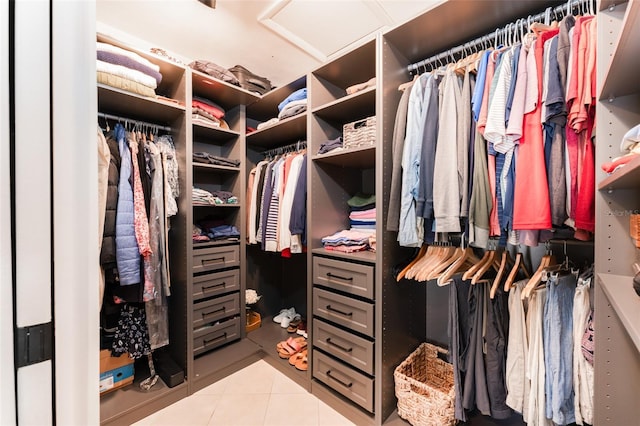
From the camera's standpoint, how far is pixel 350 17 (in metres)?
1.83

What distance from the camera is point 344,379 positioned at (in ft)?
5.13

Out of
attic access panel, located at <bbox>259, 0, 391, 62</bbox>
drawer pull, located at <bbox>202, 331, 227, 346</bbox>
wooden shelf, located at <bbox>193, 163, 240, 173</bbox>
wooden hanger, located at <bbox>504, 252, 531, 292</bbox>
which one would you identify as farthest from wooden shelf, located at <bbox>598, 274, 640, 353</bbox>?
drawer pull, located at <bbox>202, 331, 227, 346</bbox>

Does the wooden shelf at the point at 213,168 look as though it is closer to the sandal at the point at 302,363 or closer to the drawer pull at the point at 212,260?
the drawer pull at the point at 212,260

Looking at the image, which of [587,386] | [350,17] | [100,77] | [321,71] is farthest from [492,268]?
[100,77]

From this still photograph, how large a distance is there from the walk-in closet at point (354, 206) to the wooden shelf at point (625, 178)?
0.03 ft

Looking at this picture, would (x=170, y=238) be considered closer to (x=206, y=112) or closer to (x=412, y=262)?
(x=206, y=112)

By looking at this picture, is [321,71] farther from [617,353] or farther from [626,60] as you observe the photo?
[617,353]

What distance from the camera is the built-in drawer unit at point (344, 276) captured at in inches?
57.6

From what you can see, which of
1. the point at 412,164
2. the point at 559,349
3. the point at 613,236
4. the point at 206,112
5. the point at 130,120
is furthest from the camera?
the point at 206,112

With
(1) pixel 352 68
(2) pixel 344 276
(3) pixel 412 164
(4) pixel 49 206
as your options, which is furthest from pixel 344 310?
(1) pixel 352 68

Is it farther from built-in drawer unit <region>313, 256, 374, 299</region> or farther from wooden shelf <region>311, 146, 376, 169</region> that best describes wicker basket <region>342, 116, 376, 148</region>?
built-in drawer unit <region>313, 256, 374, 299</region>

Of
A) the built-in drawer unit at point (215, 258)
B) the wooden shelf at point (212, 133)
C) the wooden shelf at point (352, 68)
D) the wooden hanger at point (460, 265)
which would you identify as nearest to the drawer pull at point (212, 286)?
the built-in drawer unit at point (215, 258)

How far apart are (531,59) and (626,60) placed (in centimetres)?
46

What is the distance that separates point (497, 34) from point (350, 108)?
0.79 metres
